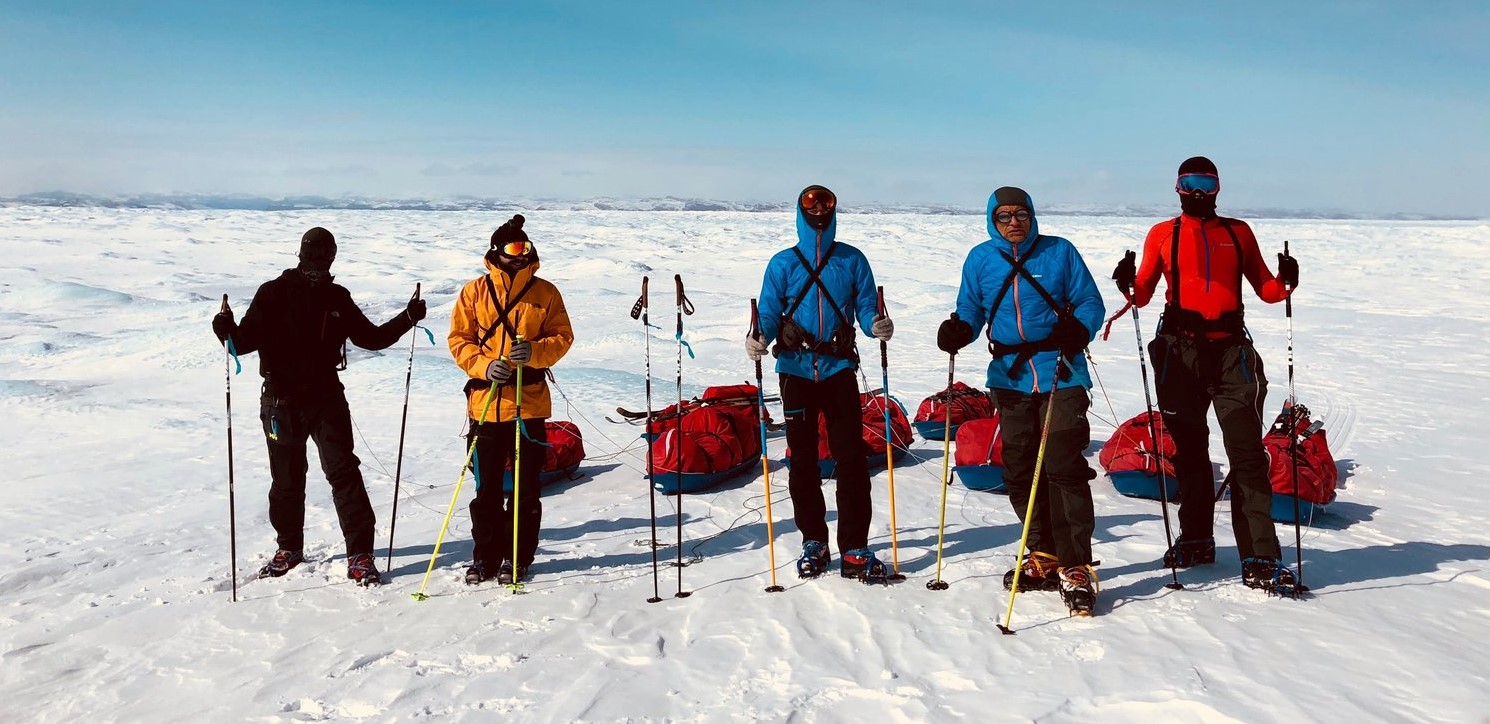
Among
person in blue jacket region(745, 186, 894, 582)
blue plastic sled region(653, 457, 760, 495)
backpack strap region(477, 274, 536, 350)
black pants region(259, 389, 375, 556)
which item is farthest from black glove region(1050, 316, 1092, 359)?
black pants region(259, 389, 375, 556)

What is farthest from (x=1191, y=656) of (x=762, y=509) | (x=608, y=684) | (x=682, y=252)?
(x=682, y=252)

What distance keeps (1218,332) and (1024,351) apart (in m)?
0.99

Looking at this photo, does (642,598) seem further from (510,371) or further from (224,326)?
(224,326)

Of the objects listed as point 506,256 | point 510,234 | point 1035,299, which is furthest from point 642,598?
point 1035,299

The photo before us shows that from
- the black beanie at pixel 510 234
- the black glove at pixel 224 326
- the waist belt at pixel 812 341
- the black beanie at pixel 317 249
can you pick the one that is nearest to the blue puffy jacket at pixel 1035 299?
the waist belt at pixel 812 341

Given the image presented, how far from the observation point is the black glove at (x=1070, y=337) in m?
4.23

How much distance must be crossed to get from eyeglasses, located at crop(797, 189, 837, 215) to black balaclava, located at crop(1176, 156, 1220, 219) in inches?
67.7

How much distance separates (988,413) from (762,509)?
121 inches

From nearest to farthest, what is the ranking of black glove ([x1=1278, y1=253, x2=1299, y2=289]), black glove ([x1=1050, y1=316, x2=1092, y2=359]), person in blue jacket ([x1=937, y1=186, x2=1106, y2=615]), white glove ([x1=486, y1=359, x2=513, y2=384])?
black glove ([x1=1050, y1=316, x2=1092, y2=359]) → person in blue jacket ([x1=937, y1=186, x2=1106, y2=615]) → black glove ([x1=1278, y1=253, x2=1299, y2=289]) → white glove ([x1=486, y1=359, x2=513, y2=384])

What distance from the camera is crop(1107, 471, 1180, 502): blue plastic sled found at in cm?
691

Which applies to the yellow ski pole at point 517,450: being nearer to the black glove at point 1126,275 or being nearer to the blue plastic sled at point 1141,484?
the black glove at point 1126,275

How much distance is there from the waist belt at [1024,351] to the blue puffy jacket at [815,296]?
669 millimetres

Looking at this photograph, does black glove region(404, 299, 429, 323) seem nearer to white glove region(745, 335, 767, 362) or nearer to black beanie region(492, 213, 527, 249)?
black beanie region(492, 213, 527, 249)

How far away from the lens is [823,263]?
4.83 meters
